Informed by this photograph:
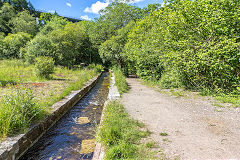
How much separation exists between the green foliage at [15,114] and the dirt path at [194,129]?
2.73 meters

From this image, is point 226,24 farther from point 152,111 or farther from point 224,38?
point 152,111

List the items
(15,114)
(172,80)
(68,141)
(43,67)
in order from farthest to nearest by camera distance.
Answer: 1. (43,67)
2. (172,80)
3. (68,141)
4. (15,114)

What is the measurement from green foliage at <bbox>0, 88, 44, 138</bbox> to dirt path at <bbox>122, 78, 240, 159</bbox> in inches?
108

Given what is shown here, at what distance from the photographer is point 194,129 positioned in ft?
11.5

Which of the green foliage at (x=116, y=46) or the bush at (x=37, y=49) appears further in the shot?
the green foliage at (x=116, y=46)

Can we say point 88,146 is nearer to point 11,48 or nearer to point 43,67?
point 43,67

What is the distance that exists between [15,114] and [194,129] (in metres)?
3.99

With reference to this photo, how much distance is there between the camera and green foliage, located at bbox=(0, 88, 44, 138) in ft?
9.19

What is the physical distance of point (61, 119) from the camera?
490 cm

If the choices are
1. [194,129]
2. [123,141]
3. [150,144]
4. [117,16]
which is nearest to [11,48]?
[117,16]

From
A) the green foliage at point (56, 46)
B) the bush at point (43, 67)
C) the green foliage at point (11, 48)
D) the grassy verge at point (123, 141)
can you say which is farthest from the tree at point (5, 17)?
the grassy verge at point (123, 141)

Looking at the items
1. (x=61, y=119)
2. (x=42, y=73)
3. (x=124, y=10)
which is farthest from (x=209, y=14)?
(x=124, y=10)

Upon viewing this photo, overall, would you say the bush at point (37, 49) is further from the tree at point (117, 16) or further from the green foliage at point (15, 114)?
the green foliage at point (15, 114)

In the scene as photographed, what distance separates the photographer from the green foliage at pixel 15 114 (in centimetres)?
280
